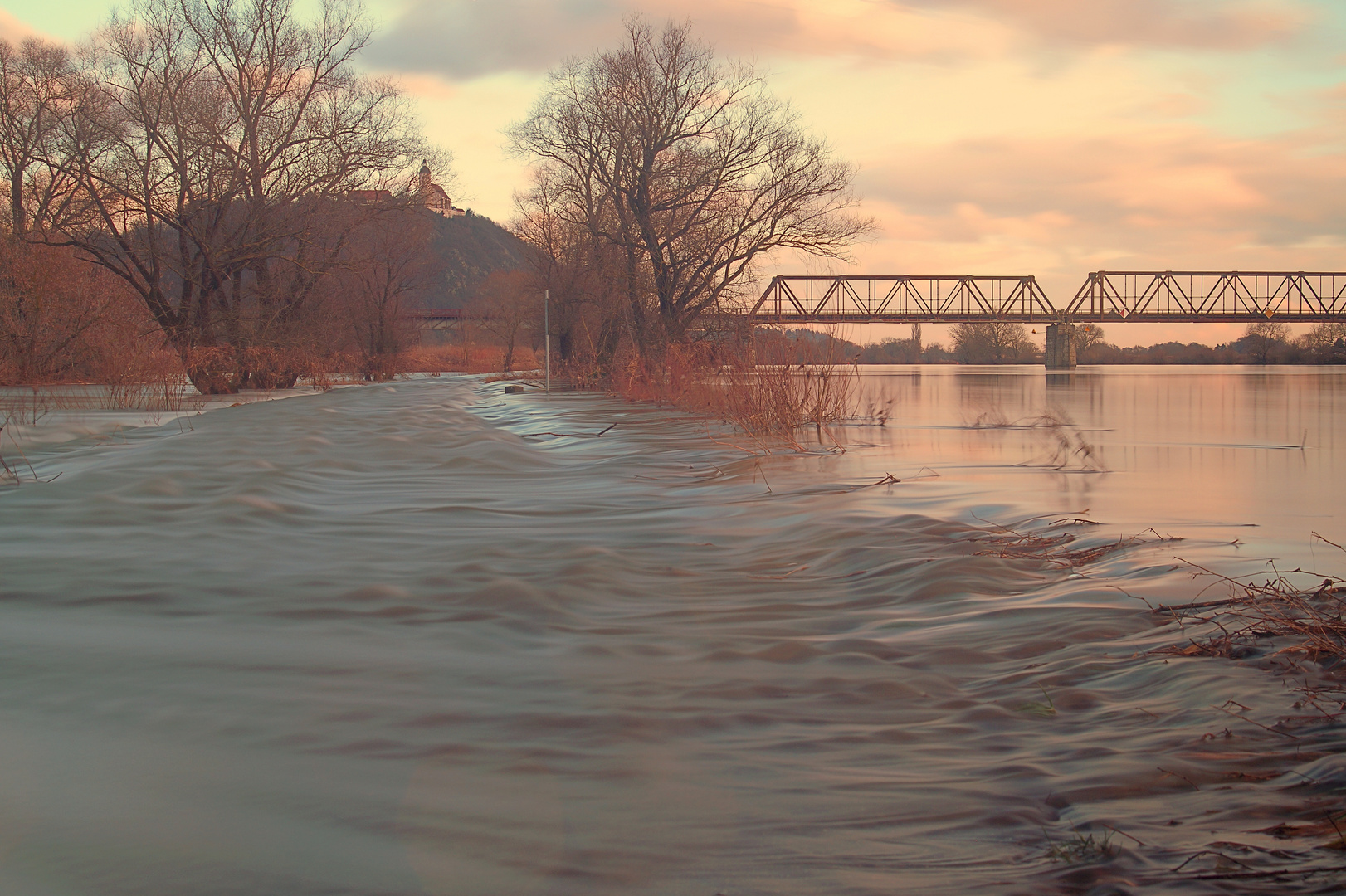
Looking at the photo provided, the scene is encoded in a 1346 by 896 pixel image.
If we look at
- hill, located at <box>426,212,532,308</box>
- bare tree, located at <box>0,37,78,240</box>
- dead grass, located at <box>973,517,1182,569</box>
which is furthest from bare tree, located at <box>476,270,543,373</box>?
hill, located at <box>426,212,532,308</box>

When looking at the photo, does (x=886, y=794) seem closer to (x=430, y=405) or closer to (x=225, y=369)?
(x=430, y=405)

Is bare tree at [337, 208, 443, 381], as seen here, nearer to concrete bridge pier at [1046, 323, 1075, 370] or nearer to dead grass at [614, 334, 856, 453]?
dead grass at [614, 334, 856, 453]

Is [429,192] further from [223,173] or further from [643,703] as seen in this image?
[643,703]

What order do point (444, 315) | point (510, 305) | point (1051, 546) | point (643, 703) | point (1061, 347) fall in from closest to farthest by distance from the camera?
point (643, 703) → point (1051, 546) → point (510, 305) → point (1061, 347) → point (444, 315)

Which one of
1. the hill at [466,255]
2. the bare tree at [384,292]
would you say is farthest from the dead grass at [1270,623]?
the hill at [466,255]

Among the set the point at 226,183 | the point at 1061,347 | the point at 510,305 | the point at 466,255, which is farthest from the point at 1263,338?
the point at 466,255

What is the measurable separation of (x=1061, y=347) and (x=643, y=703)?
84332 mm

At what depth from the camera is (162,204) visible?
2597 cm

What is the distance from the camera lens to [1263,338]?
8825 centimetres

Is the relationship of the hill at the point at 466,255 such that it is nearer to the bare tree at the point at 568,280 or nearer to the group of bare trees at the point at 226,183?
the bare tree at the point at 568,280

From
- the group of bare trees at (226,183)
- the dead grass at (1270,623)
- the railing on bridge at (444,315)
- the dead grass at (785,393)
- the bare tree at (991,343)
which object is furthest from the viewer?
the bare tree at (991,343)

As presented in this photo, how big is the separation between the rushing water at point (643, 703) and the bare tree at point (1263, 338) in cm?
8461

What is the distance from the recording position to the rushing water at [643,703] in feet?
7.19

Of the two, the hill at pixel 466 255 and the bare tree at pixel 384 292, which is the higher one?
the hill at pixel 466 255
